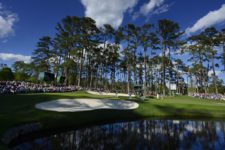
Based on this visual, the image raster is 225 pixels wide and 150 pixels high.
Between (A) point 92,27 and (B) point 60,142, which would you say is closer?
(B) point 60,142

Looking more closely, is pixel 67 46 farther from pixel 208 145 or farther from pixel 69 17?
pixel 208 145

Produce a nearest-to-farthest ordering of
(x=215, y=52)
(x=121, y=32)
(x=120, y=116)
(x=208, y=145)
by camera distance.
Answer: (x=208, y=145)
(x=120, y=116)
(x=215, y=52)
(x=121, y=32)

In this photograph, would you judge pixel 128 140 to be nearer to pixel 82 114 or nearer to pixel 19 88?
pixel 82 114

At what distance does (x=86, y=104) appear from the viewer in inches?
1082

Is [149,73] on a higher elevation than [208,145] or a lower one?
higher

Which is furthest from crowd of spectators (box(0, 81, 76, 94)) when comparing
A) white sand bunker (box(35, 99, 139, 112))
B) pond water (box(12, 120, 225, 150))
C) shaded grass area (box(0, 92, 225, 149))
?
pond water (box(12, 120, 225, 150))

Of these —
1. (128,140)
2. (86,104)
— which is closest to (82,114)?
(86,104)

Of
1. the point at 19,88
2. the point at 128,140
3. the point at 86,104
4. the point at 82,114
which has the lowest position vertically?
the point at 128,140

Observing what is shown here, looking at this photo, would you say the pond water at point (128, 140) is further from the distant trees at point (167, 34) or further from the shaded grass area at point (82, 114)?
the distant trees at point (167, 34)

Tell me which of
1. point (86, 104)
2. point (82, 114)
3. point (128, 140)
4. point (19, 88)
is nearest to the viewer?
point (128, 140)

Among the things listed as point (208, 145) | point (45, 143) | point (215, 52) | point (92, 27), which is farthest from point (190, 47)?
point (45, 143)

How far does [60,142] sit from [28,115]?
6045mm

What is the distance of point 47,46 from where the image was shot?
68.2 meters

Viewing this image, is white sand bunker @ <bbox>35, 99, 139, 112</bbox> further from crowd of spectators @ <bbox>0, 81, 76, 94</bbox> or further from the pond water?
crowd of spectators @ <bbox>0, 81, 76, 94</bbox>
